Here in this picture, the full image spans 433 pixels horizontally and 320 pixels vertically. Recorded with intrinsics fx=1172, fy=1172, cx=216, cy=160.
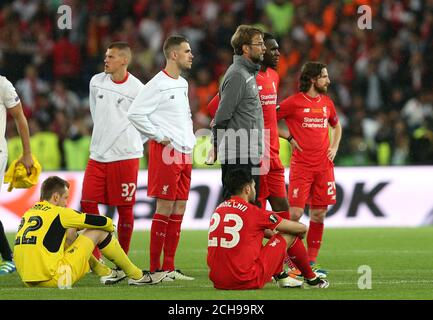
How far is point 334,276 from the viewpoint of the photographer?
36.4ft

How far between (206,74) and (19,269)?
11926 mm

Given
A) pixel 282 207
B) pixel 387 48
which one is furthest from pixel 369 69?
pixel 282 207

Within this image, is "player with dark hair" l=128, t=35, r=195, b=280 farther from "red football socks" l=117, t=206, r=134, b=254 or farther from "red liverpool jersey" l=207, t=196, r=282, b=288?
A: "red liverpool jersey" l=207, t=196, r=282, b=288

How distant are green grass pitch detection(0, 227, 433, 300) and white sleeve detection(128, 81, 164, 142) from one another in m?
1.37

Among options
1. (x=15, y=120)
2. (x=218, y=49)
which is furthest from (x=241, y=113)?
(x=218, y=49)

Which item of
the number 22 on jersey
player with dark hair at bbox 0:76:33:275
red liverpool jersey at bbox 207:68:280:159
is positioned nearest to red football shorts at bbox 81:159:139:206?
player with dark hair at bbox 0:76:33:275

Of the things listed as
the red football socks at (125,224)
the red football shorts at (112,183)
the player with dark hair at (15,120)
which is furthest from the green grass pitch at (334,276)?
the player with dark hair at (15,120)

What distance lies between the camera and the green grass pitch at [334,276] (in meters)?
9.23

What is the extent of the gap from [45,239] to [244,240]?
1.69m

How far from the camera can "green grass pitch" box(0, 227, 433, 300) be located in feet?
30.3

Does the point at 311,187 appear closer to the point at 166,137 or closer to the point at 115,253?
the point at 166,137

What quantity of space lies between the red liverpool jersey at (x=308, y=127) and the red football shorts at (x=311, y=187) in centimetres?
7

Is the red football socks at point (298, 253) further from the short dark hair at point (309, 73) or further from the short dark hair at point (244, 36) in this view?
the short dark hair at point (309, 73)
